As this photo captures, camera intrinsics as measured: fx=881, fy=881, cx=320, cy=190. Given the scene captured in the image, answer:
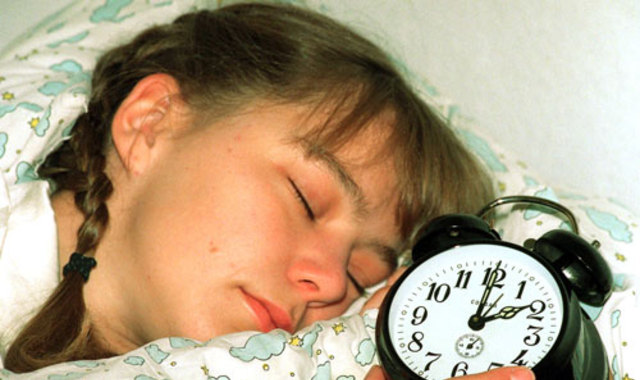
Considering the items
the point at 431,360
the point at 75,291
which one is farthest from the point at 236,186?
the point at 431,360

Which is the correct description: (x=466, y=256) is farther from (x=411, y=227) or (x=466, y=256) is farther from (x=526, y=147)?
(x=526, y=147)

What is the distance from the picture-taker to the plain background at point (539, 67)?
154cm

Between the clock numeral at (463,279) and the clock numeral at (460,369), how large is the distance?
3.8 inches

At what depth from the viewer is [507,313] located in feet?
3.24

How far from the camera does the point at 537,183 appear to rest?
1.50 meters

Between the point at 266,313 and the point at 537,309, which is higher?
the point at 537,309

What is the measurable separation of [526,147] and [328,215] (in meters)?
0.54

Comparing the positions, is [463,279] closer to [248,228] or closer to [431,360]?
[431,360]

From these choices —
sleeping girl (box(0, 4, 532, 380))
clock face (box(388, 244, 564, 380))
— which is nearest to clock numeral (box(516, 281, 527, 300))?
clock face (box(388, 244, 564, 380))

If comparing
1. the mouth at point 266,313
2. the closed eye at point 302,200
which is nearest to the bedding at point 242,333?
the mouth at point 266,313

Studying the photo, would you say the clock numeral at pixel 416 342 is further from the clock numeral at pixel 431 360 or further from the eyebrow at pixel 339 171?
the eyebrow at pixel 339 171

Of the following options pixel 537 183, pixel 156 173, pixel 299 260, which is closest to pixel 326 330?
pixel 299 260

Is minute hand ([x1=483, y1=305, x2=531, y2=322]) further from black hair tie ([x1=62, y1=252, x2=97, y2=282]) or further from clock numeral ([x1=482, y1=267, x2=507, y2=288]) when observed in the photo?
black hair tie ([x1=62, y1=252, x2=97, y2=282])

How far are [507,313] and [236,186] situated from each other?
0.43m
